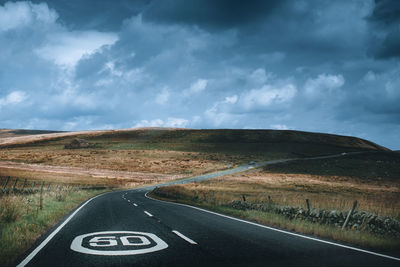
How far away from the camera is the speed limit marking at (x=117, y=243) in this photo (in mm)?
6816

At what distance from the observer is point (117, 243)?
7.67 meters

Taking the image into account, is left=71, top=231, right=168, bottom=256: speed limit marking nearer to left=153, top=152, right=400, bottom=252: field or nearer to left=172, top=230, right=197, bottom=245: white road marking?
left=172, top=230, right=197, bottom=245: white road marking

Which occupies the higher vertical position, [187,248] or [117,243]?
[187,248]

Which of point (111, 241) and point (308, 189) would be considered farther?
point (308, 189)

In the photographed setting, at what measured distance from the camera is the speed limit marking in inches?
268

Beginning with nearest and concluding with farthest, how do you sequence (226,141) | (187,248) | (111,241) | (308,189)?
1. (187,248)
2. (111,241)
3. (308,189)
4. (226,141)

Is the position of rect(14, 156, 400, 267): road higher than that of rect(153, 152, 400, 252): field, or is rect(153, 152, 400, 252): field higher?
rect(14, 156, 400, 267): road

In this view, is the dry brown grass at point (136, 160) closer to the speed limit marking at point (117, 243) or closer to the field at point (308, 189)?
the field at point (308, 189)

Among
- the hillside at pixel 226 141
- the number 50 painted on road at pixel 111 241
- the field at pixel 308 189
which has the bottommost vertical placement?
the field at pixel 308 189

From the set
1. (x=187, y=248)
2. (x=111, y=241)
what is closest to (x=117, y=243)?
(x=111, y=241)

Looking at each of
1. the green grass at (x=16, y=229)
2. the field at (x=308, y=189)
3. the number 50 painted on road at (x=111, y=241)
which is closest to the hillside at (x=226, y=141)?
the field at (x=308, y=189)

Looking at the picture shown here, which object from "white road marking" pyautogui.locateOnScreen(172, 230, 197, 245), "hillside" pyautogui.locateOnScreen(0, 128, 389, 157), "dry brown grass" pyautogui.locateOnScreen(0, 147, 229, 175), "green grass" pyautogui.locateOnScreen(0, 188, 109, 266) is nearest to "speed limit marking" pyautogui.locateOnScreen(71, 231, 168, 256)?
"white road marking" pyautogui.locateOnScreen(172, 230, 197, 245)

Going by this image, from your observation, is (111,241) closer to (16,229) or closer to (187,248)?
(187,248)

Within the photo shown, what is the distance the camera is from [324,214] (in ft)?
42.8
